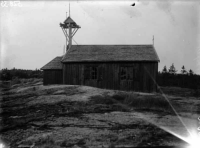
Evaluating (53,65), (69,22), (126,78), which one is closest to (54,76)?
(53,65)

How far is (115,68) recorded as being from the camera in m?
16.3

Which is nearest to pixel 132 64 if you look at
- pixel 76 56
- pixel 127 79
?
pixel 127 79

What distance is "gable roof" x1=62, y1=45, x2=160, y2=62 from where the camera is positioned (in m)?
16.5

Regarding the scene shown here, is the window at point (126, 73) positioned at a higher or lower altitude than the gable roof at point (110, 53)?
lower

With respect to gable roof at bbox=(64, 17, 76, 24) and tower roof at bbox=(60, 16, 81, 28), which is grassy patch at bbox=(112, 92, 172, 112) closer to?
tower roof at bbox=(60, 16, 81, 28)

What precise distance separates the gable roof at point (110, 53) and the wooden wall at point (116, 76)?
Result: 50 centimetres

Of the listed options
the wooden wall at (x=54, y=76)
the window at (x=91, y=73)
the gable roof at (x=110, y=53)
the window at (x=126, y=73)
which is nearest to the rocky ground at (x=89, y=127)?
the window at (x=126, y=73)

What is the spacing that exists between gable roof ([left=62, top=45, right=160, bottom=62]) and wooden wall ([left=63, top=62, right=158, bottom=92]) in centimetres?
50

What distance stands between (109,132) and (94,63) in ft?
37.7

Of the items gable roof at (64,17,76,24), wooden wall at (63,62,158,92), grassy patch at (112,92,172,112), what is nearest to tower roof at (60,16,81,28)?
gable roof at (64,17,76,24)

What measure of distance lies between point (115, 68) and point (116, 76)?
2.50 feet

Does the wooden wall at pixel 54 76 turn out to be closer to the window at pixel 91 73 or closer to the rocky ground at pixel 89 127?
the window at pixel 91 73

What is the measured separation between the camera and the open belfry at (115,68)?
1583 cm

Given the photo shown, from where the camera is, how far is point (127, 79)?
16094 mm
